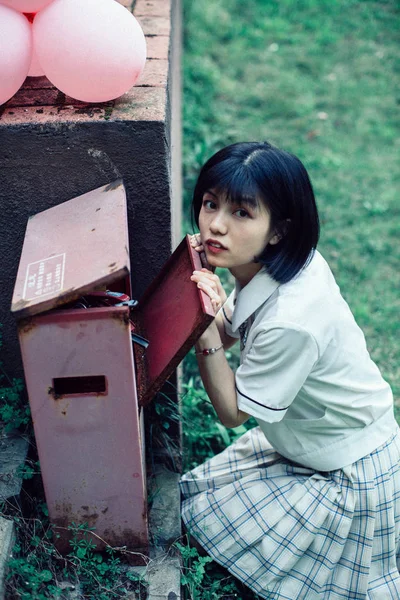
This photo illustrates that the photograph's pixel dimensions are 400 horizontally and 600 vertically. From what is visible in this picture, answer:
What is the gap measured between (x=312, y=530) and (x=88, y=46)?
5.14 ft

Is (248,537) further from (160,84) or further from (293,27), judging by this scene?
(293,27)

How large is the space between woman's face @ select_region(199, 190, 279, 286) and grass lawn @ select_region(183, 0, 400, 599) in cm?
101

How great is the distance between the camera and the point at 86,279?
159 centimetres

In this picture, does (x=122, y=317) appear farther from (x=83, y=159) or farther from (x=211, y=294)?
(x=83, y=159)

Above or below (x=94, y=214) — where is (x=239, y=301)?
below

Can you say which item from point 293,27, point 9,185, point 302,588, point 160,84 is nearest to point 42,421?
point 9,185

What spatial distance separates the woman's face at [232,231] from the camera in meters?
1.91

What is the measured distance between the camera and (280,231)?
199cm

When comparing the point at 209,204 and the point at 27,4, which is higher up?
the point at 27,4

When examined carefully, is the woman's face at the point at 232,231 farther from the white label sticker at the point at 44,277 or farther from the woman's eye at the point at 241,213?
the white label sticker at the point at 44,277

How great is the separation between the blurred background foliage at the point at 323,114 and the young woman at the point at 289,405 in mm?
573

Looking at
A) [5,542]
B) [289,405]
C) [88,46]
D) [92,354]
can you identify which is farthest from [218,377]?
[88,46]

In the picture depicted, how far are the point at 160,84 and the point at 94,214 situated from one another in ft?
2.04

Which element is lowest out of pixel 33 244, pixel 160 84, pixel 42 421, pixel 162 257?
pixel 42 421
